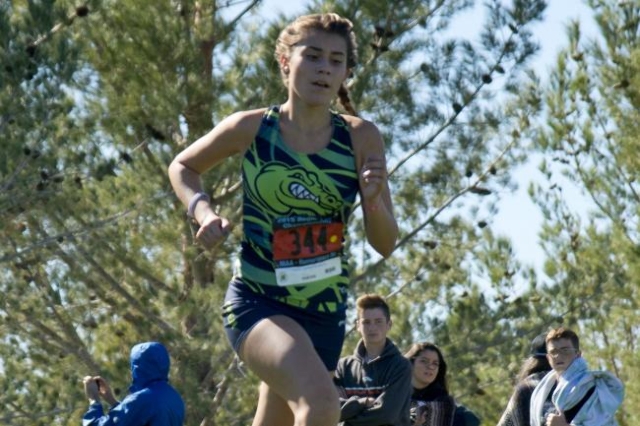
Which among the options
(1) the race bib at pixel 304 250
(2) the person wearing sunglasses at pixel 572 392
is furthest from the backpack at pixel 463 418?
(1) the race bib at pixel 304 250

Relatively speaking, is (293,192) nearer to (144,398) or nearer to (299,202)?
(299,202)

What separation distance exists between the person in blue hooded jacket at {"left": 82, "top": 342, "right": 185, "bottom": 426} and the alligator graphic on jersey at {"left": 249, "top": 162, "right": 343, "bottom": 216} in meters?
2.47

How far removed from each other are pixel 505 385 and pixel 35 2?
23.0 feet

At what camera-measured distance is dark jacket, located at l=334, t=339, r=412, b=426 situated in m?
7.32

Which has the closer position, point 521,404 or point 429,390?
point 521,404

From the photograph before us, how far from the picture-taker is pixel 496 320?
14977 millimetres

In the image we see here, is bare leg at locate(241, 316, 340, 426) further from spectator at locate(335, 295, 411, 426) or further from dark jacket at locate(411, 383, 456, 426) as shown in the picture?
dark jacket at locate(411, 383, 456, 426)

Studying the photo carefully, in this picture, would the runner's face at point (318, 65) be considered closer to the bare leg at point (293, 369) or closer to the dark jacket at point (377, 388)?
the bare leg at point (293, 369)

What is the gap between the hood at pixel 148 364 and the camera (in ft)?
23.1

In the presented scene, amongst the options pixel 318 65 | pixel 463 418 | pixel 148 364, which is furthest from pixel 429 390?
pixel 318 65

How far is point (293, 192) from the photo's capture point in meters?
4.67

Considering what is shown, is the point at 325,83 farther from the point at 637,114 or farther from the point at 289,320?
the point at 637,114

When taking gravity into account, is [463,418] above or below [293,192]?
below

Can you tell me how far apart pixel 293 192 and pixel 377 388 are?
2.90 metres
